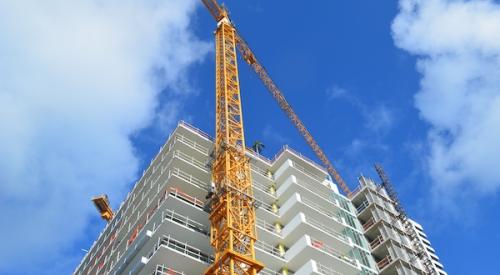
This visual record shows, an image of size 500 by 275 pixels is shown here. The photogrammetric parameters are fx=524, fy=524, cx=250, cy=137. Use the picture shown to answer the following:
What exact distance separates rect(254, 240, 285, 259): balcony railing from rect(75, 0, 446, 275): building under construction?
139mm

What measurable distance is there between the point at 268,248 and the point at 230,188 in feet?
27.6

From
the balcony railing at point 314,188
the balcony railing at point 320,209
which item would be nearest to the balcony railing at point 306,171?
the balcony railing at point 314,188

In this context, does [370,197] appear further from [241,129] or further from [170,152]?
[170,152]

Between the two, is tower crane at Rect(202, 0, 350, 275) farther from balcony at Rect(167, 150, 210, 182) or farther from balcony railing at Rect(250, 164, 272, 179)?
balcony railing at Rect(250, 164, 272, 179)

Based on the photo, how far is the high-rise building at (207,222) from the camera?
4491cm

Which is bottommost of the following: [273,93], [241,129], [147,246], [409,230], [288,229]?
[147,246]

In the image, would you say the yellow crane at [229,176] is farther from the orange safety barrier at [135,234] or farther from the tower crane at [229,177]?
the orange safety barrier at [135,234]

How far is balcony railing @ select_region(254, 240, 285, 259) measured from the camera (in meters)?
49.9

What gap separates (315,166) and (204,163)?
16.3 meters

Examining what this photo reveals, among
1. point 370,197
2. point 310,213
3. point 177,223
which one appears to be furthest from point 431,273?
point 177,223

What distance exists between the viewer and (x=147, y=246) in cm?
4588

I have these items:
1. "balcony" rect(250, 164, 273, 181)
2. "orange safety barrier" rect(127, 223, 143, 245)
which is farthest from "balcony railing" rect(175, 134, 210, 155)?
"orange safety barrier" rect(127, 223, 143, 245)

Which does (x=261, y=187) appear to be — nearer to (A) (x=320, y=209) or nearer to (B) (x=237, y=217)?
(A) (x=320, y=209)

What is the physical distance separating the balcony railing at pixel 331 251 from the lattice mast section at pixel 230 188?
8.35 meters
